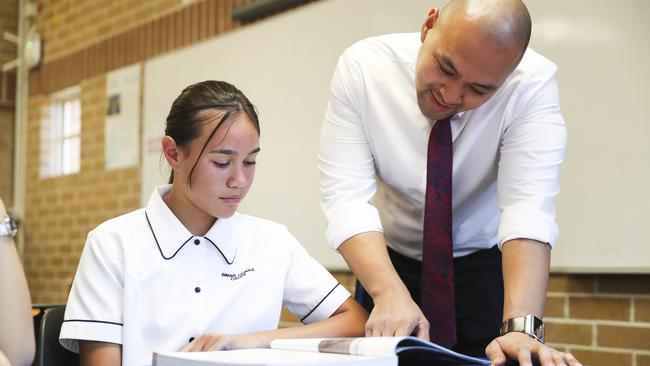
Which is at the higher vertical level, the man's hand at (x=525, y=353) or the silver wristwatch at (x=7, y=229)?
the silver wristwatch at (x=7, y=229)

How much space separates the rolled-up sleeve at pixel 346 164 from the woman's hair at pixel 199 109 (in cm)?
17

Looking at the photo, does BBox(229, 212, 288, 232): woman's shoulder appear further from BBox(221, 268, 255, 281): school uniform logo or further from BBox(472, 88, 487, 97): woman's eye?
BBox(472, 88, 487, 97): woman's eye

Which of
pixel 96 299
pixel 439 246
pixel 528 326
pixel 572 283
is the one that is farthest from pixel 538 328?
pixel 572 283

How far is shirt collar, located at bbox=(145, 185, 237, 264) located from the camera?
1.63 meters

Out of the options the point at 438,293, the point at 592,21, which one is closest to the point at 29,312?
the point at 438,293

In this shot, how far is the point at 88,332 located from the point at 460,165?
811mm

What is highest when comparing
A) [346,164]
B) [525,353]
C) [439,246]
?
[346,164]

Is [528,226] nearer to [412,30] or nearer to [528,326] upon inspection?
[528,326]

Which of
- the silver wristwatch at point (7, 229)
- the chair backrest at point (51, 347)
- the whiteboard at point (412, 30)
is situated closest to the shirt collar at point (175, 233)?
the chair backrest at point (51, 347)

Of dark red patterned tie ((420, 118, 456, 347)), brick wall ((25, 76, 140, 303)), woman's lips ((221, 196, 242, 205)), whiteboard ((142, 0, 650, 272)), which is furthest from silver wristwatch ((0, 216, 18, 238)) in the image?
brick wall ((25, 76, 140, 303))

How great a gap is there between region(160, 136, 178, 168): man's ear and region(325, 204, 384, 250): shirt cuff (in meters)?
0.38

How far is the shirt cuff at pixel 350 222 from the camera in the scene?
5.14 feet

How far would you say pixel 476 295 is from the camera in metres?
1.78

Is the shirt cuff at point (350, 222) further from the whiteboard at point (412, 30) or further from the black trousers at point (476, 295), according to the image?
the whiteboard at point (412, 30)
